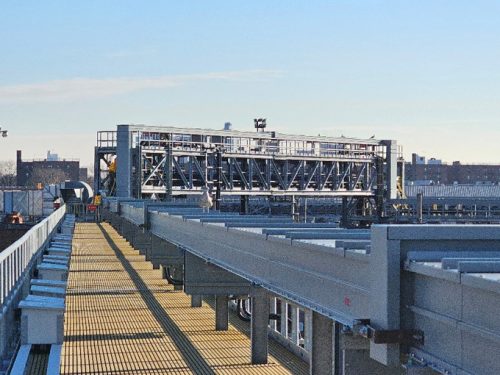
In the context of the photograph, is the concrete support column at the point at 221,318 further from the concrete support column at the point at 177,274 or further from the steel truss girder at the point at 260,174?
the steel truss girder at the point at 260,174

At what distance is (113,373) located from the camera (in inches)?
794

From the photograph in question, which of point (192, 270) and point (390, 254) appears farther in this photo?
point (192, 270)

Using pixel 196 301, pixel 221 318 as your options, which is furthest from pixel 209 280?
pixel 196 301

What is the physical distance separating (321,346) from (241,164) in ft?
221

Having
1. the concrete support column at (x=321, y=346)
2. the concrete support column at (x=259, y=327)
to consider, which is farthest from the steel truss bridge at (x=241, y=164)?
the concrete support column at (x=321, y=346)

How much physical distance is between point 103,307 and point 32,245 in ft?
13.5

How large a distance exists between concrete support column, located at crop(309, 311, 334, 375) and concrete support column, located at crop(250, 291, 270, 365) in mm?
4457

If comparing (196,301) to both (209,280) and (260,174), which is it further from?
(260,174)

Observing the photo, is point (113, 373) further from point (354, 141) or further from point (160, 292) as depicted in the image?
point (354, 141)

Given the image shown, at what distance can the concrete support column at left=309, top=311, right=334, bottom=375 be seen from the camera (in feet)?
54.3

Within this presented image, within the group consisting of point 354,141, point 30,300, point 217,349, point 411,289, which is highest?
point 354,141

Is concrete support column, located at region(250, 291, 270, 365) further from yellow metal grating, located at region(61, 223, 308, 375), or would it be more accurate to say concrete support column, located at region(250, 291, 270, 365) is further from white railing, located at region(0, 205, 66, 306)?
white railing, located at region(0, 205, 66, 306)

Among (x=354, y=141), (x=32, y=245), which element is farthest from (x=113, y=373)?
(x=354, y=141)

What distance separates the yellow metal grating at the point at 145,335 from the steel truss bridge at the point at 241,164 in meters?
29.1
